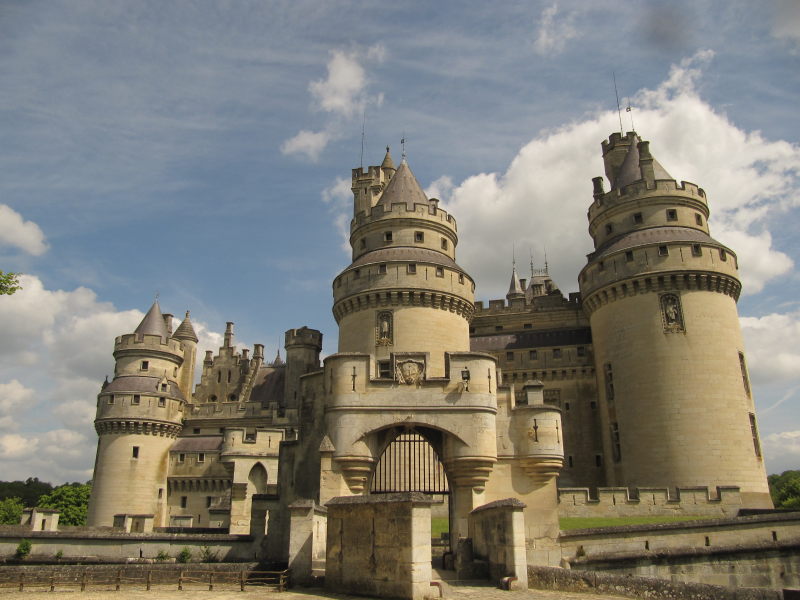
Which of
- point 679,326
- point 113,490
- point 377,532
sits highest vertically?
point 679,326

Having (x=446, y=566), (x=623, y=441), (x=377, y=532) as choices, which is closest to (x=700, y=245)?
(x=623, y=441)

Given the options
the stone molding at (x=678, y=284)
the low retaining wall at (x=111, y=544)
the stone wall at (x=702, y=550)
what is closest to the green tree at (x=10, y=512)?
the low retaining wall at (x=111, y=544)

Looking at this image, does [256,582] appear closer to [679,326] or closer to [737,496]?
[737,496]

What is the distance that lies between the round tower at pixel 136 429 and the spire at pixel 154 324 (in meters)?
0.26

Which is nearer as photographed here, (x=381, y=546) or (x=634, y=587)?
(x=381, y=546)

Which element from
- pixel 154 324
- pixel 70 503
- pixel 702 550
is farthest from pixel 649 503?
pixel 70 503

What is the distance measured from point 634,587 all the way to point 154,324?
44.5 meters

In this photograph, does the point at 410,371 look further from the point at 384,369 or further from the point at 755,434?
the point at 755,434

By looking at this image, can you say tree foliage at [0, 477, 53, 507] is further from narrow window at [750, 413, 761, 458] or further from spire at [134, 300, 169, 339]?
narrow window at [750, 413, 761, 458]

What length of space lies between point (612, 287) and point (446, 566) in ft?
69.0

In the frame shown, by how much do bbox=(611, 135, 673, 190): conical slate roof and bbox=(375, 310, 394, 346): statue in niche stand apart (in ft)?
54.7

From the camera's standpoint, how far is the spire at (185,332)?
5994 cm

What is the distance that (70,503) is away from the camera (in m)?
66.9

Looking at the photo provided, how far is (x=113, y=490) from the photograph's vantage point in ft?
148
